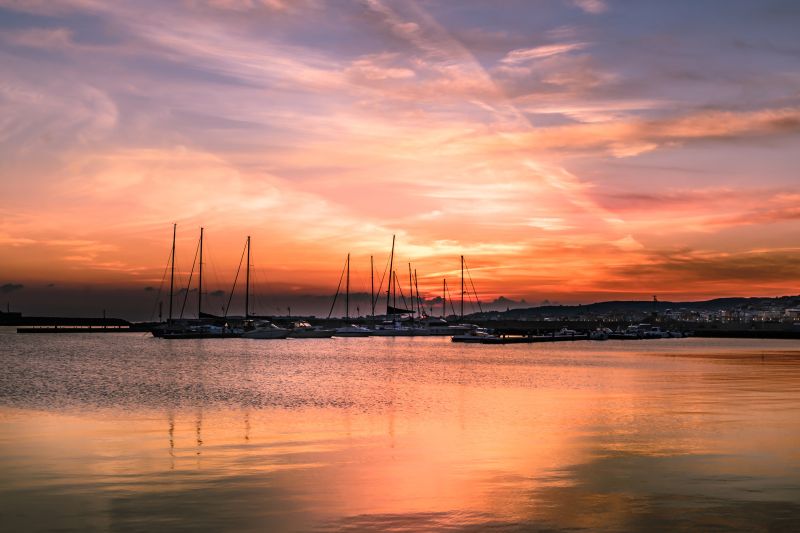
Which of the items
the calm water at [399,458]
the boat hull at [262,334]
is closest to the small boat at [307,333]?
the boat hull at [262,334]

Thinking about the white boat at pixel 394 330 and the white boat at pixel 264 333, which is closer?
the white boat at pixel 264 333

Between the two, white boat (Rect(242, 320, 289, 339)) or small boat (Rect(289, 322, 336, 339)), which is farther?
small boat (Rect(289, 322, 336, 339))

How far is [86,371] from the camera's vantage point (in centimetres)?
6334

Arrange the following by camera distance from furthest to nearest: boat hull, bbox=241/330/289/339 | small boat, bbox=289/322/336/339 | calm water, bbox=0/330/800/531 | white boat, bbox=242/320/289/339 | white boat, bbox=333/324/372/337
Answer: white boat, bbox=333/324/372/337 < small boat, bbox=289/322/336/339 < white boat, bbox=242/320/289/339 < boat hull, bbox=241/330/289/339 < calm water, bbox=0/330/800/531

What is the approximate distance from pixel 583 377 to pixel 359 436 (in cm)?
3540

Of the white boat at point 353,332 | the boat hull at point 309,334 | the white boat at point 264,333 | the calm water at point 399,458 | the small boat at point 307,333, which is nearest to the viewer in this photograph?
the calm water at point 399,458

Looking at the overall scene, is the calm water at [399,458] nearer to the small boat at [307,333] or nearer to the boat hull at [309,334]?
the boat hull at [309,334]

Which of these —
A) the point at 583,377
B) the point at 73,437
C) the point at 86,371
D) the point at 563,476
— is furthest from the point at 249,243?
the point at 563,476

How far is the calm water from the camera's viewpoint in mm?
15836

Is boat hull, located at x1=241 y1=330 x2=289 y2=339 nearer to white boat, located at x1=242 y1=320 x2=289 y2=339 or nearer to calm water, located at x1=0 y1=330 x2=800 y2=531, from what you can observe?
white boat, located at x1=242 y1=320 x2=289 y2=339

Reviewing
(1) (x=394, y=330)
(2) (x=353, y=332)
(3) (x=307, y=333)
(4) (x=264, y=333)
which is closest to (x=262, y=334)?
(4) (x=264, y=333)

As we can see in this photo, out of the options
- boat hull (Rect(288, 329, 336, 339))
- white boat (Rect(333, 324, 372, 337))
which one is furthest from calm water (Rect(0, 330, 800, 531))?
white boat (Rect(333, 324, 372, 337))

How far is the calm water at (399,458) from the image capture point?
52.0ft

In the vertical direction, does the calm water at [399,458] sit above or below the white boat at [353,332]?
below
